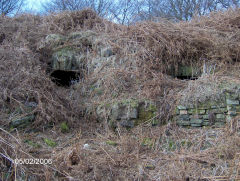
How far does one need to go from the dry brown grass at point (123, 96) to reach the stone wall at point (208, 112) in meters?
0.22

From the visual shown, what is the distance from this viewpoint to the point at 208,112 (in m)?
4.70

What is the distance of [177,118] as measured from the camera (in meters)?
4.74

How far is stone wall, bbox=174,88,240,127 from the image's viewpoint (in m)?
4.65

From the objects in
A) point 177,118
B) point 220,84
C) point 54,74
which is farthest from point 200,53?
point 54,74

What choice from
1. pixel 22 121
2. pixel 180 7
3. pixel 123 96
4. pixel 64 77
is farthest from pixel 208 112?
pixel 180 7

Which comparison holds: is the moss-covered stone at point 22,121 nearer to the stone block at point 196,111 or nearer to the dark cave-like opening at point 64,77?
the dark cave-like opening at point 64,77

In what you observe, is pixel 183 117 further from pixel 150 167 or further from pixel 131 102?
pixel 150 167

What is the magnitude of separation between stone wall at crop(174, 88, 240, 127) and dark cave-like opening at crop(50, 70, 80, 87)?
309cm

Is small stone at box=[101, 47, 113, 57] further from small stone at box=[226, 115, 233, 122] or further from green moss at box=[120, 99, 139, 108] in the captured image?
small stone at box=[226, 115, 233, 122]

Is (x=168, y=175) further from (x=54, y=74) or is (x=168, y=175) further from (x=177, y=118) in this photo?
(x=54, y=74)

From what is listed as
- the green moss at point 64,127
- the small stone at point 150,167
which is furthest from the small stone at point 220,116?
the green moss at point 64,127

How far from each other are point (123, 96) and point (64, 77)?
7.69 ft

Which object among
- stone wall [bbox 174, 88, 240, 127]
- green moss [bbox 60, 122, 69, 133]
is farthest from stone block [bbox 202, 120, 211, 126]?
green moss [bbox 60, 122, 69, 133]

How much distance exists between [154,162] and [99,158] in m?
0.81
